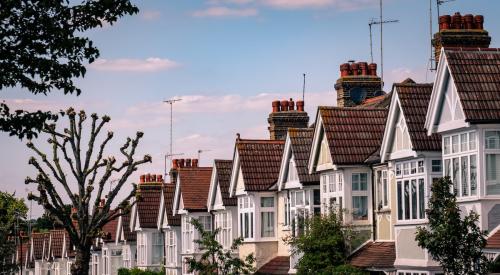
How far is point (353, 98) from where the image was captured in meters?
52.5

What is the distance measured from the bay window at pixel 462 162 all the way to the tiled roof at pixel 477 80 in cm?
76

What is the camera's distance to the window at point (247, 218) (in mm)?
55969

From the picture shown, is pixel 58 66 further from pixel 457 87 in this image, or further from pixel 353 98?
pixel 353 98

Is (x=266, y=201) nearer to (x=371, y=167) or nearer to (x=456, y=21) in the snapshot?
(x=371, y=167)

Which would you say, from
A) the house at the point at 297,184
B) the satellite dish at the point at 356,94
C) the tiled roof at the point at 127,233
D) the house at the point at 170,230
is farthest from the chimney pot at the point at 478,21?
the tiled roof at the point at 127,233

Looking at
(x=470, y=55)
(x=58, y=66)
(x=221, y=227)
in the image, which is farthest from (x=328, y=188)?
(x=58, y=66)

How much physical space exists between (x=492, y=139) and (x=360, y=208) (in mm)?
11831

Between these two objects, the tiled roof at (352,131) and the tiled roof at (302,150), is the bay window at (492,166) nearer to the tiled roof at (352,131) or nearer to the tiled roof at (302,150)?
the tiled roof at (352,131)

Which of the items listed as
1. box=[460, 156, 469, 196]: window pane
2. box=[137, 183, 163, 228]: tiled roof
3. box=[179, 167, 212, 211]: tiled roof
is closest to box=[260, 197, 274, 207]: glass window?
box=[179, 167, 212, 211]: tiled roof

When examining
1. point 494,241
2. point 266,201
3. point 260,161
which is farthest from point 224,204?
point 494,241

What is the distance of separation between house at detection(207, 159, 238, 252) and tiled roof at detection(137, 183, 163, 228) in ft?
54.2

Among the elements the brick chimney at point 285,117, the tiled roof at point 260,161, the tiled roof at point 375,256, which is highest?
the brick chimney at point 285,117

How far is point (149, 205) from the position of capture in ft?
269

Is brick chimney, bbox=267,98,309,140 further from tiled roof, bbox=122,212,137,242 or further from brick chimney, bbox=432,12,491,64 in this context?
tiled roof, bbox=122,212,137,242
